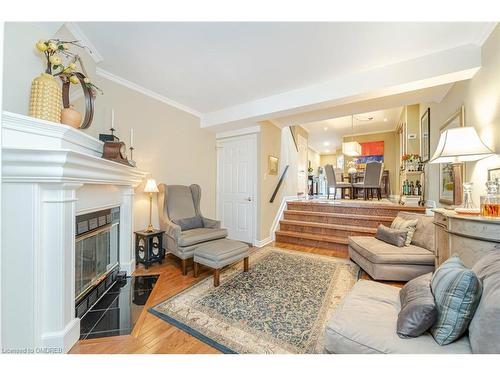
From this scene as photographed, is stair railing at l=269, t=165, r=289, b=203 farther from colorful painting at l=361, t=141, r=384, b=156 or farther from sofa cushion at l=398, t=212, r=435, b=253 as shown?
colorful painting at l=361, t=141, r=384, b=156

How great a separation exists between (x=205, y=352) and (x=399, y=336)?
116 cm

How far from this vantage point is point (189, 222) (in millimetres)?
3078

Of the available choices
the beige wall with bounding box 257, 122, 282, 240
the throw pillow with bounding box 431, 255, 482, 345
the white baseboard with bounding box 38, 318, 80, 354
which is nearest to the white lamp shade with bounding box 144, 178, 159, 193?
the white baseboard with bounding box 38, 318, 80, 354

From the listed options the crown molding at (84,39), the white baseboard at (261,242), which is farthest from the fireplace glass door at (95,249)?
the white baseboard at (261,242)

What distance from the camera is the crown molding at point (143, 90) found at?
2448 millimetres

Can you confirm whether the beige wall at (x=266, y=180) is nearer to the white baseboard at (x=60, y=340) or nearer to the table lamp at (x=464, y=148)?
the table lamp at (x=464, y=148)

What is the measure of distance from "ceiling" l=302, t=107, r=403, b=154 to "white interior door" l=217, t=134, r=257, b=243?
2866 mm

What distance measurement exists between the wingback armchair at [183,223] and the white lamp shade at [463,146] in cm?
265

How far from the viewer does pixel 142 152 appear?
2.93 m

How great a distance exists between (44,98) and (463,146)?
10.4 ft

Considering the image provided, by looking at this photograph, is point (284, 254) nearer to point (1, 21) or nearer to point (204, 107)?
point (204, 107)

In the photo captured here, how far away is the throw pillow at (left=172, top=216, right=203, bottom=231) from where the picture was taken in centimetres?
297

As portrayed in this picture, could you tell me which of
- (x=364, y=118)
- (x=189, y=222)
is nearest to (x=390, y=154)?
(x=364, y=118)

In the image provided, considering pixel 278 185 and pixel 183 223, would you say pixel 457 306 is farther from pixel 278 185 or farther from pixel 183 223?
pixel 278 185
